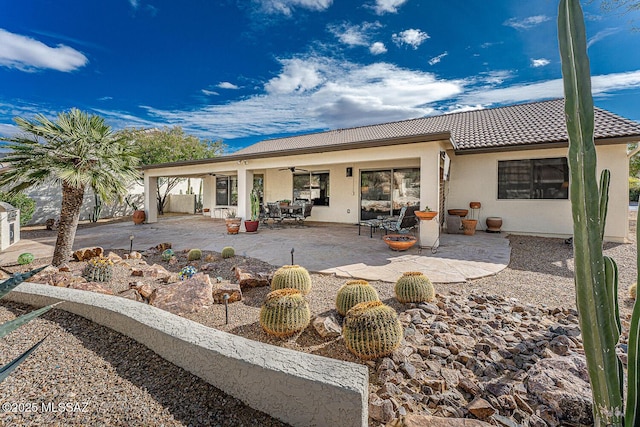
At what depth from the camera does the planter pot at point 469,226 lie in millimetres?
8720

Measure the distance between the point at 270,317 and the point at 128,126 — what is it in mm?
22594

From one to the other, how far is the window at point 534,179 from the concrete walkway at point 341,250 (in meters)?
1.70

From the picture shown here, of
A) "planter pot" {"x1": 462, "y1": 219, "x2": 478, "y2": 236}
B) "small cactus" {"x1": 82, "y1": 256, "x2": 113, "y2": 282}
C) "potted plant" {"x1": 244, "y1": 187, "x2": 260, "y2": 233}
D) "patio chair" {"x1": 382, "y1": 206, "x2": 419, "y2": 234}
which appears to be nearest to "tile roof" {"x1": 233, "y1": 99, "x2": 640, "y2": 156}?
"potted plant" {"x1": 244, "y1": 187, "x2": 260, "y2": 233}

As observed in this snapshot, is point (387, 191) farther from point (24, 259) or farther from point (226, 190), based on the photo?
point (24, 259)

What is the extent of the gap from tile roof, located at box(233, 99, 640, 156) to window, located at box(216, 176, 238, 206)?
13.8 ft

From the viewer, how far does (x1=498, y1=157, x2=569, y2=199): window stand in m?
8.51

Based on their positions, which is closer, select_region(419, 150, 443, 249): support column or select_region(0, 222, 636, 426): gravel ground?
select_region(0, 222, 636, 426): gravel ground

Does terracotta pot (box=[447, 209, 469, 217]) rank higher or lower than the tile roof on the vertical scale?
lower

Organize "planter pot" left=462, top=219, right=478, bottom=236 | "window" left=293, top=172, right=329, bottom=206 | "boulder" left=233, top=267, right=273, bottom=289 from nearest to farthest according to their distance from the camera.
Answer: "boulder" left=233, top=267, right=273, bottom=289
"planter pot" left=462, top=219, right=478, bottom=236
"window" left=293, top=172, right=329, bottom=206

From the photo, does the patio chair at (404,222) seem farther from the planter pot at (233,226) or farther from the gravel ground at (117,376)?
the planter pot at (233,226)

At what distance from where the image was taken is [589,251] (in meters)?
1.00

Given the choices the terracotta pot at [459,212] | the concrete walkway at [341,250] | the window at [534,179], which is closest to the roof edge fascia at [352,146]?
the concrete walkway at [341,250]

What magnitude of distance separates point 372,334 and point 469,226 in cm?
766

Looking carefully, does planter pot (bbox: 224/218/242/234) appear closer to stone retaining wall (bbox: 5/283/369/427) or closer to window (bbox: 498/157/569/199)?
stone retaining wall (bbox: 5/283/369/427)
